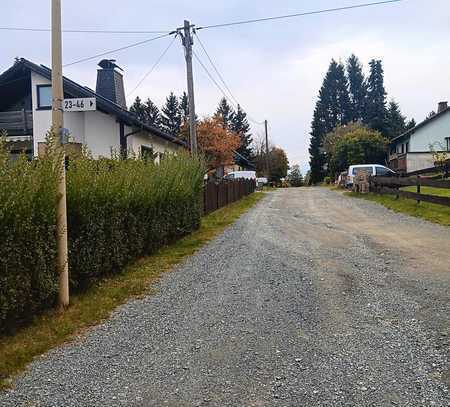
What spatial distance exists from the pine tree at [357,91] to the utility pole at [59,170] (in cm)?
7127

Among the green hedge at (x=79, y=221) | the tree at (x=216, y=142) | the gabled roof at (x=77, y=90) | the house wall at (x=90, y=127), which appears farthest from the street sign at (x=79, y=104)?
the tree at (x=216, y=142)

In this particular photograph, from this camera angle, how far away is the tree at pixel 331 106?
2867 inches

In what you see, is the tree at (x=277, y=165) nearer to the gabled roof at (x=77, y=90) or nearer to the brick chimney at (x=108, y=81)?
the brick chimney at (x=108, y=81)

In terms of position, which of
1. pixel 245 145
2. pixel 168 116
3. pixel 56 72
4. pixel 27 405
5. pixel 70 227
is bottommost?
pixel 27 405

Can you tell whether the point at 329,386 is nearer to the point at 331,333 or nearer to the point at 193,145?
the point at 331,333

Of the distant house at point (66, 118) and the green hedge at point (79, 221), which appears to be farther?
the distant house at point (66, 118)

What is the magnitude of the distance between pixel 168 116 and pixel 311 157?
21.4 metres

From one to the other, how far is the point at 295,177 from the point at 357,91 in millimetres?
15733

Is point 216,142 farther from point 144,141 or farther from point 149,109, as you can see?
point 149,109

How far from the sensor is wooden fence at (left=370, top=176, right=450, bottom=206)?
1495 centimetres

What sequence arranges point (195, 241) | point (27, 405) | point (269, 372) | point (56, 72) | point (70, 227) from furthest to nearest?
point (195, 241) < point (70, 227) < point (56, 72) < point (269, 372) < point (27, 405)

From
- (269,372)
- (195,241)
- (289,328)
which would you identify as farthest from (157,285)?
(195,241)

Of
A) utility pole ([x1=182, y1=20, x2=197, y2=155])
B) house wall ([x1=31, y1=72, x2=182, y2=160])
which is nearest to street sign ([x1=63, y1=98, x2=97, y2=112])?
utility pole ([x1=182, y1=20, x2=197, y2=155])

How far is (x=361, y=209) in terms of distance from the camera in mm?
17906
